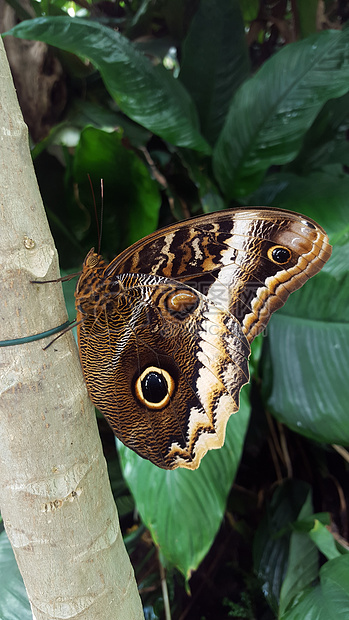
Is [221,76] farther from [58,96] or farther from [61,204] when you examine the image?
[61,204]

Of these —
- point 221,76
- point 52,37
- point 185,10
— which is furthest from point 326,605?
point 185,10

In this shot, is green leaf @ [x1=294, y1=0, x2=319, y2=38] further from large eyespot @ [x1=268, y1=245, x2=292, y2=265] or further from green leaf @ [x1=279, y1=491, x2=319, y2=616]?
green leaf @ [x1=279, y1=491, x2=319, y2=616]

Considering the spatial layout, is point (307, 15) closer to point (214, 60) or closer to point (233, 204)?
point (214, 60)

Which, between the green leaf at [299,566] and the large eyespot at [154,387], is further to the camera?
the green leaf at [299,566]

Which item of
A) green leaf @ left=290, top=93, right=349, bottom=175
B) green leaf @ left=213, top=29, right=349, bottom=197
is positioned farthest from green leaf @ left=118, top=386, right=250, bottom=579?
green leaf @ left=290, top=93, right=349, bottom=175

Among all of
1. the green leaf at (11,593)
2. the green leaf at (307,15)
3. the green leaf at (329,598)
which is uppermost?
the green leaf at (307,15)

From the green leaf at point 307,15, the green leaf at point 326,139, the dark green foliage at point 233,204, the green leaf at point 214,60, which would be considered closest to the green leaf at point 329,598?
the dark green foliage at point 233,204

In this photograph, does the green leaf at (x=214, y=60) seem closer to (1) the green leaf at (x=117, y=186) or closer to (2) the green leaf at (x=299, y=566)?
(1) the green leaf at (x=117, y=186)
